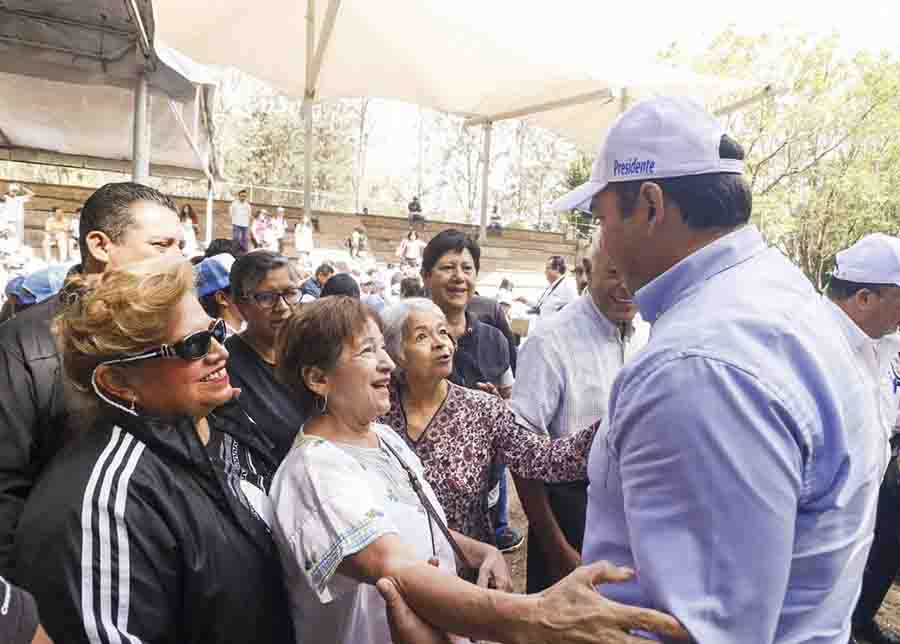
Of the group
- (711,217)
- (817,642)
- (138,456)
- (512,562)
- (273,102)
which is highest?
(273,102)

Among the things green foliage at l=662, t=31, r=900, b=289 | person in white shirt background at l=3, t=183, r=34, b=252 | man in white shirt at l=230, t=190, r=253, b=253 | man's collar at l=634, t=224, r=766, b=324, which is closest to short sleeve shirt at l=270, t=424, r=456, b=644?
man's collar at l=634, t=224, r=766, b=324

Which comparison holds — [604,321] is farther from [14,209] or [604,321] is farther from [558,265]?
[14,209]

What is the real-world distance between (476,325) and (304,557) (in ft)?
7.93

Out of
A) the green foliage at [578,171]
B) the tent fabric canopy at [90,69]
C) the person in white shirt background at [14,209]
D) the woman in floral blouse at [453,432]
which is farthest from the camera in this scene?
the green foliage at [578,171]

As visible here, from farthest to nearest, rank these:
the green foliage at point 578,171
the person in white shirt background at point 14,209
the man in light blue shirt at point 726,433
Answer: the green foliage at point 578,171, the person in white shirt background at point 14,209, the man in light blue shirt at point 726,433

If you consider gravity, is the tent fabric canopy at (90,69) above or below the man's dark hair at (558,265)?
above

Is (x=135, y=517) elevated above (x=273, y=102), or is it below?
below

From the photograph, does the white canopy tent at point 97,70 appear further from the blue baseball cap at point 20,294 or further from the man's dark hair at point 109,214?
the man's dark hair at point 109,214

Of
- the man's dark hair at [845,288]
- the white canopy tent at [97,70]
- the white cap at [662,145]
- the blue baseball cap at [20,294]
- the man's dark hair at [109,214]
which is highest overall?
the white canopy tent at [97,70]

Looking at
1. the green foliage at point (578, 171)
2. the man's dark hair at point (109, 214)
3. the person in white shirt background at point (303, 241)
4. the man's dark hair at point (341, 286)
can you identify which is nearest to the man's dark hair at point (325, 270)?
the man's dark hair at point (341, 286)

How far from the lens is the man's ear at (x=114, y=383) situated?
1.51 m

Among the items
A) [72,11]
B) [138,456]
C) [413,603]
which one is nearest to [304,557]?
[413,603]

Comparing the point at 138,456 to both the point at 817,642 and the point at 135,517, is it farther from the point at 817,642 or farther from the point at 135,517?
the point at 817,642

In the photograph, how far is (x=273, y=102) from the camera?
44844mm
